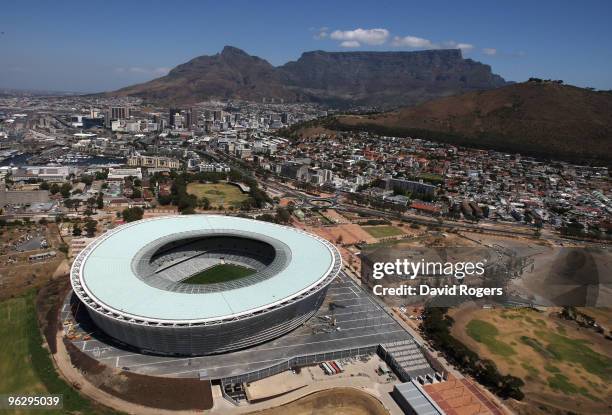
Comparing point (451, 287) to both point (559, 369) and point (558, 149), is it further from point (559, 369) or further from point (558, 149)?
point (558, 149)

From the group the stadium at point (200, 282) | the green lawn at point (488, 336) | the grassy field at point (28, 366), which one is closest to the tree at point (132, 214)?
the stadium at point (200, 282)

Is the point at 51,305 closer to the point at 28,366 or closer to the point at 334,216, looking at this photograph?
the point at 28,366

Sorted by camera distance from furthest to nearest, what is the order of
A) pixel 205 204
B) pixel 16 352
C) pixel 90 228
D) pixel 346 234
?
pixel 205 204 → pixel 346 234 → pixel 90 228 → pixel 16 352

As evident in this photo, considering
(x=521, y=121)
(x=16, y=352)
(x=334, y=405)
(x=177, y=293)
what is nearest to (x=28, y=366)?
(x=16, y=352)

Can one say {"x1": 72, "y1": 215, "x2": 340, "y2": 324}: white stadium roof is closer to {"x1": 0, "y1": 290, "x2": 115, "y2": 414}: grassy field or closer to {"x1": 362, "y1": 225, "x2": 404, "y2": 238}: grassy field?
{"x1": 0, "y1": 290, "x2": 115, "y2": 414}: grassy field

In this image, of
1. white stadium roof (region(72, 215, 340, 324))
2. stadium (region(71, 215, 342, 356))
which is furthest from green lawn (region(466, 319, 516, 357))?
white stadium roof (region(72, 215, 340, 324))

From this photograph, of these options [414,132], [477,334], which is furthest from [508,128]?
[477,334]

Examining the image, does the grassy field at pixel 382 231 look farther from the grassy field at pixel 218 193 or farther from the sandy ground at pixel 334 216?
the grassy field at pixel 218 193
